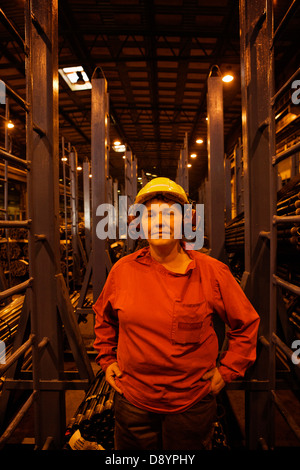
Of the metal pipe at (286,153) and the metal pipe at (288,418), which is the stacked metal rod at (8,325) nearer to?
the metal pipe at (288,418)

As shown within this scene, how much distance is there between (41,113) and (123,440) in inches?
98.5

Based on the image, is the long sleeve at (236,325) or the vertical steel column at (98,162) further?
the vertical steel column at (98,162)

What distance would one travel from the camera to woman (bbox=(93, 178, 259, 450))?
1541 millimetres

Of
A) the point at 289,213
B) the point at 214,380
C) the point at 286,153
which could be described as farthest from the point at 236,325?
the point at 289,213

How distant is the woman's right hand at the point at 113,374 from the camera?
5.54ft

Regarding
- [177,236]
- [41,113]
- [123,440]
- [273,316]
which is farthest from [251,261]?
[41,113]

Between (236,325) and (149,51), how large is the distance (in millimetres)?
9365

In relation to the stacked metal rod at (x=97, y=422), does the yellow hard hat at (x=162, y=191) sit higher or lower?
higher

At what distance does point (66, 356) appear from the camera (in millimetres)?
4297

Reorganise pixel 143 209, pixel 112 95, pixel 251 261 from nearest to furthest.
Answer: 1. pixel 143 209
2. pixel 251 261
3. pixel 112 95

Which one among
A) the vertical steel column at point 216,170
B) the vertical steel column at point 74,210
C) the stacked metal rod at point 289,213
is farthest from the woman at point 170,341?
the vertical steel column at point 74,210

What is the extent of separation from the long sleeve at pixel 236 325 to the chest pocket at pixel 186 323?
17cm

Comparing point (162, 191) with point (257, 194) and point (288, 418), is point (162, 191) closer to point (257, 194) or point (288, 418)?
point (257, 194)
